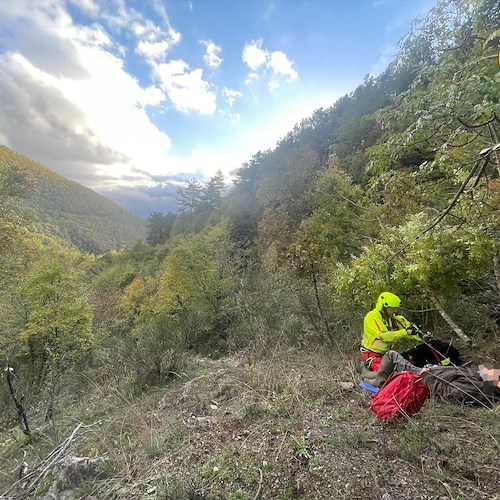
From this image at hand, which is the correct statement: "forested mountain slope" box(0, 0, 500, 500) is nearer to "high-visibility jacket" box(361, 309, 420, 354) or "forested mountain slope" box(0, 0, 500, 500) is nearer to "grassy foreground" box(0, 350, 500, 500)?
"grassy foreground" box(0, 350, 500, 500)

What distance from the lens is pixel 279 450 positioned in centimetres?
278

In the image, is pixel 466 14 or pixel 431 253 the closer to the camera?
pixel 466 14

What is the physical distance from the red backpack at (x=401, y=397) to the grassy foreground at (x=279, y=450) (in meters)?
0.09

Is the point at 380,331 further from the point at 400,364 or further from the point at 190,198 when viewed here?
the point at 190,198

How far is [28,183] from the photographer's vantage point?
14.3 metres

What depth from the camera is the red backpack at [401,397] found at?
2973mm

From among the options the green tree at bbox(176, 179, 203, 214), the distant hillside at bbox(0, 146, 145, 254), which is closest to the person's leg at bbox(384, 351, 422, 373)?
the green tree at bbox(176, 179, 203, 214)

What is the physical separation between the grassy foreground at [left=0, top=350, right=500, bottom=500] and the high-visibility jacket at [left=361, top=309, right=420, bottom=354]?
0.48 m

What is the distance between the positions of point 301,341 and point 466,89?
17.7 feet

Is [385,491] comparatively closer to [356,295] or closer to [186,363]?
[356,295]

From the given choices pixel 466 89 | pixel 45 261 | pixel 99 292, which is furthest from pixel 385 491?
pixel 99 292

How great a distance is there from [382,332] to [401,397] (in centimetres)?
118

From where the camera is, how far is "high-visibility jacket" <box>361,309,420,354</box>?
13.3 feet

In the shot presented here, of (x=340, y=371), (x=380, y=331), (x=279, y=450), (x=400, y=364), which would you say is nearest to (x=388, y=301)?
(x=380, y=331)
